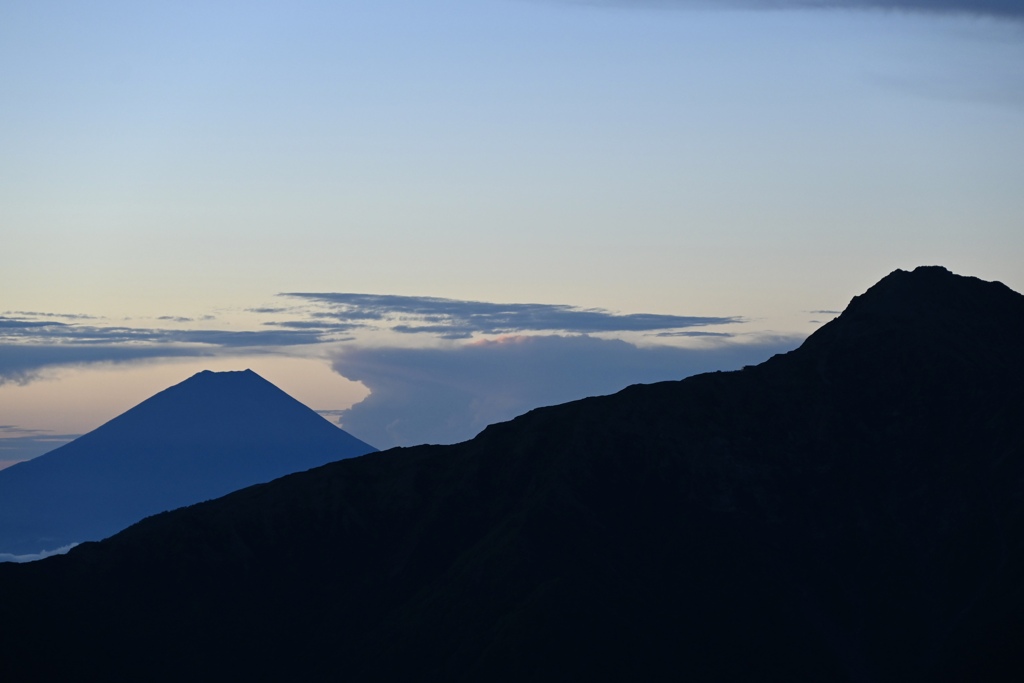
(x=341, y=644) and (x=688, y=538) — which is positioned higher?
(x=688, y=538)

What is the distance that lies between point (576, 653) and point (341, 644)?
33004mm

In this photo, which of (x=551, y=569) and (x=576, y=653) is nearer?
(x=576, y=653)

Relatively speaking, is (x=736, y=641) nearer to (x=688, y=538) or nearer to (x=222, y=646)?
(x=688, y=538)

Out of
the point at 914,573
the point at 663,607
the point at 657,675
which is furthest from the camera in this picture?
the point at 914,573

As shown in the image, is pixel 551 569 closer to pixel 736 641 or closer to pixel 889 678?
pixel 736 641

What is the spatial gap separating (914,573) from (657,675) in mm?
43735

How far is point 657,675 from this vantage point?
175500mm

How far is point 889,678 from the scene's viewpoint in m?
184

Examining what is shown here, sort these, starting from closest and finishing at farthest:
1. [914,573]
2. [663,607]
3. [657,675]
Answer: [657,675], [663,607], [914,573]

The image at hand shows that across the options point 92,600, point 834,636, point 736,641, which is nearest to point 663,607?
point 736,641

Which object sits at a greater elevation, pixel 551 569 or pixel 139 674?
pixel 551 569

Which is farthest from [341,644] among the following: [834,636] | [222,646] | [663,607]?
[834,636]

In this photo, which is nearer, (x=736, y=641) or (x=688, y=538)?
(x=736, y=641)

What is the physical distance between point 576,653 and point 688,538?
28.2m
